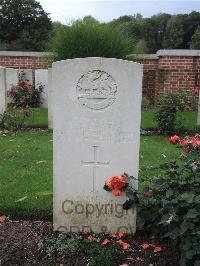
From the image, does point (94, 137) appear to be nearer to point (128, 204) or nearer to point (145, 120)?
point (128, 204)

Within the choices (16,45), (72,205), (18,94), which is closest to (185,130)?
(18,94)

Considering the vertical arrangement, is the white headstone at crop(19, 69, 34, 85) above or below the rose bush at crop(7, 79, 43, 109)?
above

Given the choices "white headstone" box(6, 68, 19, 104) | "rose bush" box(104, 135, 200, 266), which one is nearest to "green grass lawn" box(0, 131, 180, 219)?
"rose bush" box(104, 135, 200, 266)

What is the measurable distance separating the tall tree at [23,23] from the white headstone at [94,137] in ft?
99.6

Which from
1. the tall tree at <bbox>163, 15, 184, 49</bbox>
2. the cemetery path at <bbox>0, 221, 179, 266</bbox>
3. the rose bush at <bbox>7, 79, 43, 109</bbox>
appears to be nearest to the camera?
the cemetery path at <bbox>0, 221, 179, 266</bbox>

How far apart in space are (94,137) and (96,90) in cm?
39

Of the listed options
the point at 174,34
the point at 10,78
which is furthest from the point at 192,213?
the point at 174,34

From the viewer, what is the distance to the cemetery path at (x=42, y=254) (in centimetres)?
325

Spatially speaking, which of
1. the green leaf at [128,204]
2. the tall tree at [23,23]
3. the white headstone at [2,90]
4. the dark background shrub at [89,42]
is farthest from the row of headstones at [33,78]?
the tall tree at [23,23]

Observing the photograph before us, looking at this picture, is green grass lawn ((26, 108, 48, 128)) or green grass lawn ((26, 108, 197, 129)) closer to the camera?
green grass lawn ((26, 108, 197, 129))

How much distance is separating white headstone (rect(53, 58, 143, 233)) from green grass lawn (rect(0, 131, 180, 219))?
520 millimetres

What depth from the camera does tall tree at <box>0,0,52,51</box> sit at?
33.7 m

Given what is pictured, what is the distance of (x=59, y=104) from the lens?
3.43 m

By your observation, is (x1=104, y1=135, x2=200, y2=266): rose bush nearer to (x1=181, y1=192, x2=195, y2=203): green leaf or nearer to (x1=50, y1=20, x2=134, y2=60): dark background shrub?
(x1=181, y1=192, x2=195, y2=203): green leaf
